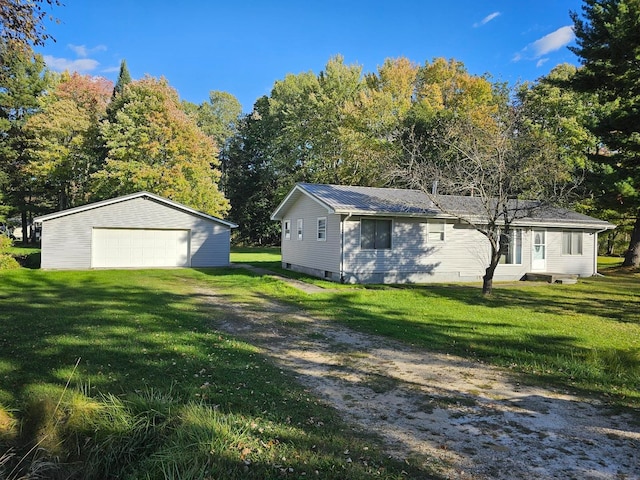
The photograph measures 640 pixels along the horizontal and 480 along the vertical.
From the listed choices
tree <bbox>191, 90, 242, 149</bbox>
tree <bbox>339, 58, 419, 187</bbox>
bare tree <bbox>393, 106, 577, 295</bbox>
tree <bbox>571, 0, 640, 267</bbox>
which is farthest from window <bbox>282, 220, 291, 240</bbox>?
tree <bbox>191, 90, 242, 149</bbox>

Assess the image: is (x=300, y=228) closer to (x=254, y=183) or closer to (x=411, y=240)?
(x=411, y=240)

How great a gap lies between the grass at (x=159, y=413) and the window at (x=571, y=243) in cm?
Result: 1775

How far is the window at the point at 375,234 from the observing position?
16.1m

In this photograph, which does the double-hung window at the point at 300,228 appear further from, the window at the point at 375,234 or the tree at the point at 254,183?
the tree at the point at 254,183

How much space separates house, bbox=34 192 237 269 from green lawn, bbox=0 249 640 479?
7.78 meters

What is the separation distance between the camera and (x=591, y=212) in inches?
1095

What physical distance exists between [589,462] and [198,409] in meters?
3.25

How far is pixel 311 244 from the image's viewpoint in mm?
18438

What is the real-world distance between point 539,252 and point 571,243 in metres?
2.07

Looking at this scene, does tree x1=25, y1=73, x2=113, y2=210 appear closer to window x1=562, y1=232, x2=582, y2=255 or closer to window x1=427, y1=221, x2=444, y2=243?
window x1=427, y1=221, x2=444, y2=243

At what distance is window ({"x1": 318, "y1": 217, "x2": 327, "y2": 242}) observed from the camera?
17.0 m

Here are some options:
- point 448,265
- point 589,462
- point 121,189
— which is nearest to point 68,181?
point 121,189

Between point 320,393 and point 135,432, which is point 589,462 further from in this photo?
point 135,432

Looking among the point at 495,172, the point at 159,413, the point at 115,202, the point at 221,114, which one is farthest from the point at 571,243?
the point at 221,114
